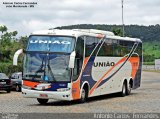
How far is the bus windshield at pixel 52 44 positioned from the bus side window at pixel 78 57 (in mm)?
465

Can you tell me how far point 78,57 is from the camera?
2214cm

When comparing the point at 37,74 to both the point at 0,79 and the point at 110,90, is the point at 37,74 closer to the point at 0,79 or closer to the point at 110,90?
the point at 110,90

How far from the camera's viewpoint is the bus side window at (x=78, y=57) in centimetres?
2181

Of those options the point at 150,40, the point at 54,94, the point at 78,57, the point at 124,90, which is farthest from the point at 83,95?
the point at 150,40

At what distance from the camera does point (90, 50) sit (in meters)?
23.7

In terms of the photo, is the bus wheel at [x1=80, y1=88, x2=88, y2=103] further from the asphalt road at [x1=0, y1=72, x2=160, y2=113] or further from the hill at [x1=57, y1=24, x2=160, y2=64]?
the hill at [x1=57, y1=24, x2=160, y2=64]

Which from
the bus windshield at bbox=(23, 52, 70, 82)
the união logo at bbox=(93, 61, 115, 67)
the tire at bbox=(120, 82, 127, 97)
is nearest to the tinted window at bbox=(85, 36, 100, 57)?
the união logo at bbox=(93, 61, 115, 67)

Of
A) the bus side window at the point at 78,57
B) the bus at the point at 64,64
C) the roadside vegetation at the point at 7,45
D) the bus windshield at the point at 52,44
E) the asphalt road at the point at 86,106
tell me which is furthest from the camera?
the roadside vegetation at the point at 7,45

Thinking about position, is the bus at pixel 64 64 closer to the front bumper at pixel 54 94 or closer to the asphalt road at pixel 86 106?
the front bumper at pixel 54 94

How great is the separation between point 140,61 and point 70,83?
11.9 meters

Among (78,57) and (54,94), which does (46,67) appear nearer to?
(54,94)

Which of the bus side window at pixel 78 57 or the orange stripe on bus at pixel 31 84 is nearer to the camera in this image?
the orange stripe on bus at pixel 31 84

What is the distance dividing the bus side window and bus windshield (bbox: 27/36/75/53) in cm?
46

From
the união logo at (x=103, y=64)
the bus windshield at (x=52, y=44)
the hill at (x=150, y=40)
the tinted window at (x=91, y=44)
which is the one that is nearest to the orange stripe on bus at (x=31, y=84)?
the bus windshield at (x=52, y=44)
